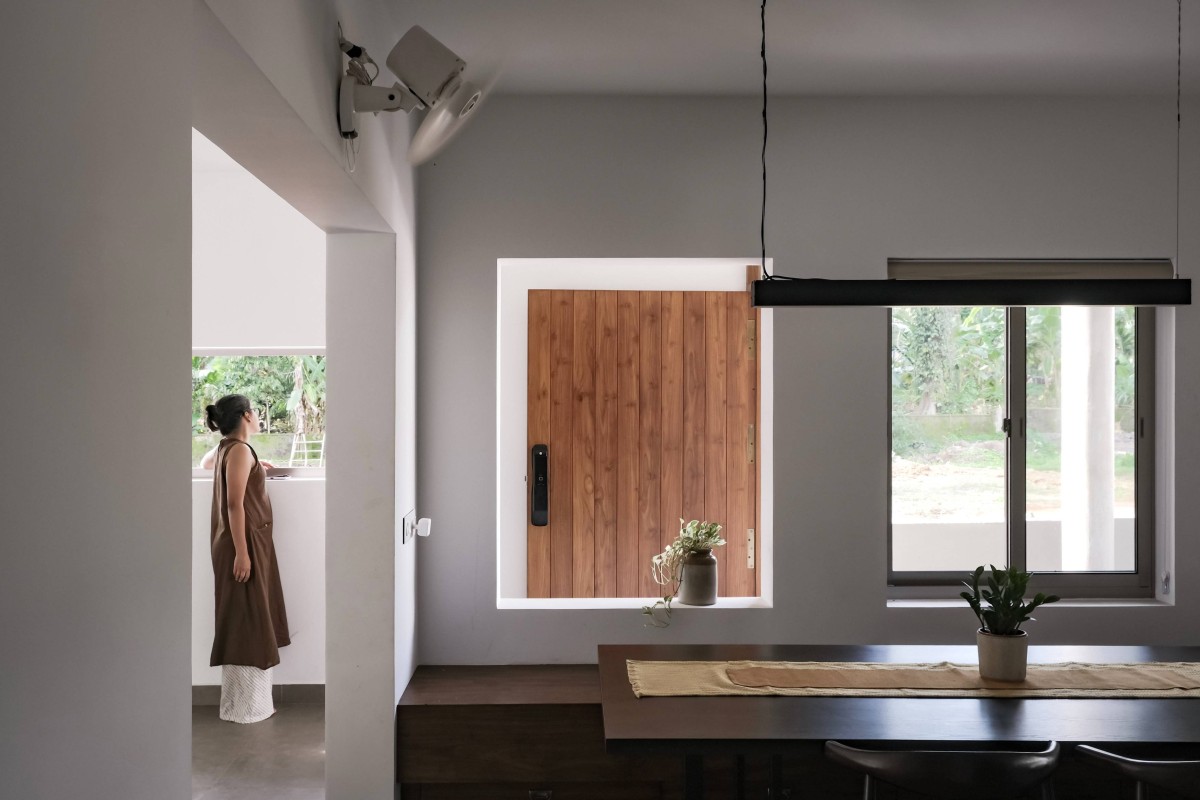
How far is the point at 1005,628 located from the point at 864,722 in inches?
24.0

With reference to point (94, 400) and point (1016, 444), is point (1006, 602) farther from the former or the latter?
point (94, 400)

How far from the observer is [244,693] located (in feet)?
13.9

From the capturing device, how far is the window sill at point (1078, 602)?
366 cm

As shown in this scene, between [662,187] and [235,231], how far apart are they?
218cm

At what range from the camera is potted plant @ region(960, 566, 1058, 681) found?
8.18 ft

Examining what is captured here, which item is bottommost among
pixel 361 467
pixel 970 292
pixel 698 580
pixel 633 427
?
pixel 698 580

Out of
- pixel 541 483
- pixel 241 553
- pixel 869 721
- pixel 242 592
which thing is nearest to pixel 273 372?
pixel 241 553

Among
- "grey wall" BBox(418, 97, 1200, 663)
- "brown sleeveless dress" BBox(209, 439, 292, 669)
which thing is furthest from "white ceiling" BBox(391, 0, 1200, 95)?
"brown sleeveless dress" BBox(209, 439, 292, 669)

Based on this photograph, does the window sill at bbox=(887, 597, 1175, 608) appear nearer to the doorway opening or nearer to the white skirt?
the doorway opening

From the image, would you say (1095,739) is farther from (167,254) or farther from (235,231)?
(235,231)

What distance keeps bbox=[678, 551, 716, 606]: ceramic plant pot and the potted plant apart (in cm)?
123

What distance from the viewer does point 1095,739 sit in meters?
2.07

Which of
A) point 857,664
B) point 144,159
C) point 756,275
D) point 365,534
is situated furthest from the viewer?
point 756,275

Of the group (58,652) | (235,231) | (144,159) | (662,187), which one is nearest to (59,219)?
(144,159)
